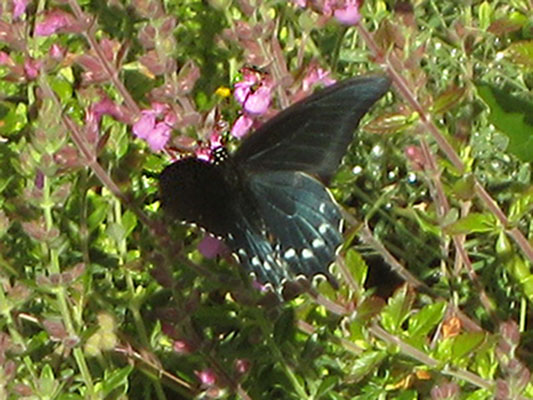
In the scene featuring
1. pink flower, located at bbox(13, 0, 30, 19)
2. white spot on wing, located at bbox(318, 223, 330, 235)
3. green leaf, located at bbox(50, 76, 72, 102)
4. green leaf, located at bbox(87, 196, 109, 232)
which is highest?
pink flower, located at bbox(13, 0, 30, 19)

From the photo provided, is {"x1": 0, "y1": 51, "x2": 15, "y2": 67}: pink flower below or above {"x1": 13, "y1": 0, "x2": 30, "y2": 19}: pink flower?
below

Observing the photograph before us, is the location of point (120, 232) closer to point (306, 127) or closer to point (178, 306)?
point (178, 306)

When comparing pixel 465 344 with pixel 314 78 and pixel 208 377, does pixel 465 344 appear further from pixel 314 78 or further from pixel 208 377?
pixel 314 78

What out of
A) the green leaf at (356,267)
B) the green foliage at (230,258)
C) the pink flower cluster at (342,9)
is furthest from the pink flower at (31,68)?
the green leaf at (356,267)

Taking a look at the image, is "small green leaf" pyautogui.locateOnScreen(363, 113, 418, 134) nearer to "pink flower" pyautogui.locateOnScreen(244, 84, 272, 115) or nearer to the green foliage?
the green foliage

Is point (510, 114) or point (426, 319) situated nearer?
point (426, 319)

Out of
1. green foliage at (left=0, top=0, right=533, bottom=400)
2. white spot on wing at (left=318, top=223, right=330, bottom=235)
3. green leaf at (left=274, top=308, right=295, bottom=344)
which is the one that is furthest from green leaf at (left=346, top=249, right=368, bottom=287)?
white spot on wing at (left=318, top=223, right=330, bottom=235)

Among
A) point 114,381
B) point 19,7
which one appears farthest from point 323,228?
point 19,7
